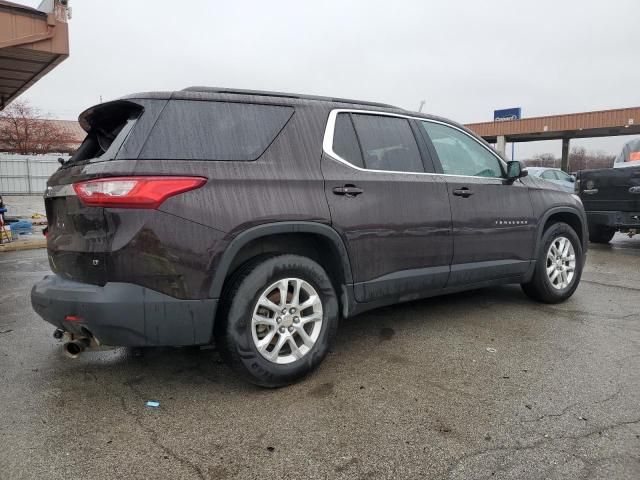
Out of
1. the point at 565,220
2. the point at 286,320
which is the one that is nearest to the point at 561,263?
the point at 565,220

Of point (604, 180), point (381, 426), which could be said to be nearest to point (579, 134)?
point (604, 180)

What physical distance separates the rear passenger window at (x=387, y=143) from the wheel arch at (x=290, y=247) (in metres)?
0.68

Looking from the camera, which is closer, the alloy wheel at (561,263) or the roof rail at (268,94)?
the roof rail at (268,94)

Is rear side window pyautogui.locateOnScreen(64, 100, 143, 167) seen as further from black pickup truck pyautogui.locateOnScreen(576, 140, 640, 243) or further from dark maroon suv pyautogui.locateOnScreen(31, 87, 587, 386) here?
black pickup truck pyautogui.locateOnScreen(576, 140, 640, 243)

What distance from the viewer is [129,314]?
8.33ft

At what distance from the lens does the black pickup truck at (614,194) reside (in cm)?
823

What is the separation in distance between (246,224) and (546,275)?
3349 millimetres

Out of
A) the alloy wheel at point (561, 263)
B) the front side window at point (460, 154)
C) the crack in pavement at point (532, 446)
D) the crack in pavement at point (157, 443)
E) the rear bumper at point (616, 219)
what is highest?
the front side window at point (460, 154)

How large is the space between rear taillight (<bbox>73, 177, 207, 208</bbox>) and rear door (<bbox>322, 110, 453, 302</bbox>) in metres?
1.05

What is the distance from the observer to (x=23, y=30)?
8.30 m

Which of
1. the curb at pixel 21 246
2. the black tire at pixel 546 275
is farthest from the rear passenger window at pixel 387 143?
the curb at pixel 21 246

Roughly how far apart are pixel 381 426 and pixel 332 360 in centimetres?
94

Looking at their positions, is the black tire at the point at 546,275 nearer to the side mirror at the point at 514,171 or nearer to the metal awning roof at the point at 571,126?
the side mirror at the point at 514,171

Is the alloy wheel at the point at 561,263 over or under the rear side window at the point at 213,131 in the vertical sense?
under
